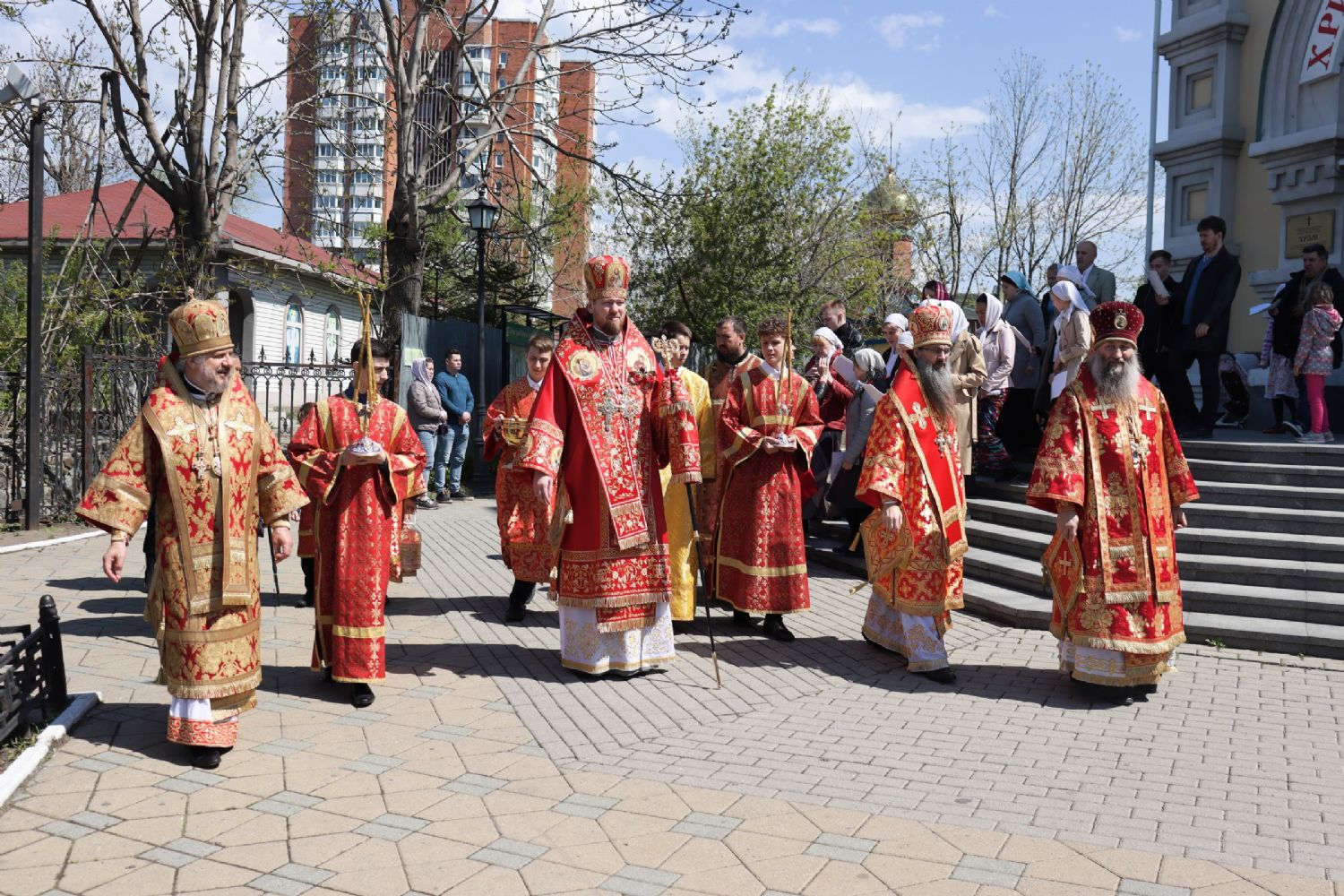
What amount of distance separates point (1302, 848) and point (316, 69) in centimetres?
1535

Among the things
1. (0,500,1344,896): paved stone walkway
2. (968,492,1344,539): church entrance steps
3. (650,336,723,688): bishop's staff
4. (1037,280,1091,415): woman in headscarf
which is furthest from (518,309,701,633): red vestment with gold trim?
(968,492,1344,539): church entrance steps

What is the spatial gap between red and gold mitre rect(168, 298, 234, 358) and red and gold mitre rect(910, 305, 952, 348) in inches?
149

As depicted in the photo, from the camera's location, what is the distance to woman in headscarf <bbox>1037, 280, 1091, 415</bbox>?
8141mm

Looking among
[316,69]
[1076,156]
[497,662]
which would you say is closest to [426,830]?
[497,662]

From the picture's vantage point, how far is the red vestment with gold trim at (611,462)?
635cm

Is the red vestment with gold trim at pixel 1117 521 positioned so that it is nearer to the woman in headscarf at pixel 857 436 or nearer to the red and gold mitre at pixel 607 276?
the red and gold mitre at pixel 607 276

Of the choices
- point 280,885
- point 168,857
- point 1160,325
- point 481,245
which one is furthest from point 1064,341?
point 481,245

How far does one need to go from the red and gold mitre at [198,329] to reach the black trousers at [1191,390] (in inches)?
340

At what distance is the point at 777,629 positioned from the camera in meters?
7.59

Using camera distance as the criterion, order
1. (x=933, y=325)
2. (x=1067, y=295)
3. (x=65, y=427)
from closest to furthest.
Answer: (x=933, y=325) → (x=1067, y=295) → (x=65, y=427)

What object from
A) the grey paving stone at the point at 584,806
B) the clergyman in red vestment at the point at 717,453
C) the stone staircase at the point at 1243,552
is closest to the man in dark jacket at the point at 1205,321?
the stone staircase at the point at 1243,552

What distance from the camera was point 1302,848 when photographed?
4.11 m

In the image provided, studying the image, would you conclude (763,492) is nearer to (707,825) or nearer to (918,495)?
(918,495)

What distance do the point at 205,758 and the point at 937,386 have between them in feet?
14.1
